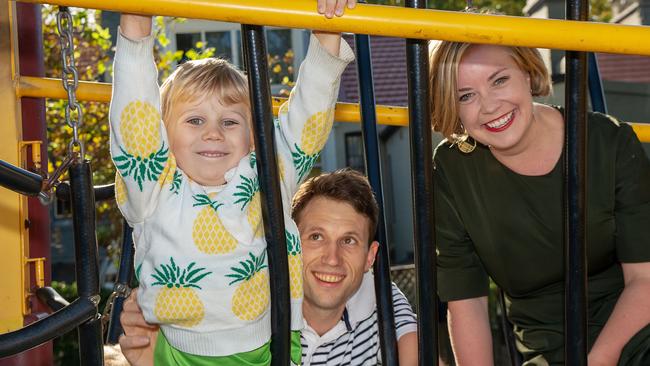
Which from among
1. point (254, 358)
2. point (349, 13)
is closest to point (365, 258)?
point (254, 358)

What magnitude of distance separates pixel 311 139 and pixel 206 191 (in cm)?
24

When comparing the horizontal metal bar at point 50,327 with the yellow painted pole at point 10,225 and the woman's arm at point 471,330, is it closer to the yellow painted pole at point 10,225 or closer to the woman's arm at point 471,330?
the yellow painted pole at point 10,225

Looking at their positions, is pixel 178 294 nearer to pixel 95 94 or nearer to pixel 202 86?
pixel 202 86

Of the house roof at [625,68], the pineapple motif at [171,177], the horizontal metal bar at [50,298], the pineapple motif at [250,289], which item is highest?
the house roof at [625,68]

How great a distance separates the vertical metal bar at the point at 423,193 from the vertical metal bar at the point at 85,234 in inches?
22.1

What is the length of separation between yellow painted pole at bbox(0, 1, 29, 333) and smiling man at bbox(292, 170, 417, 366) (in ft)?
2.36

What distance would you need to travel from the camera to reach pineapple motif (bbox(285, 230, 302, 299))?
1.99 m

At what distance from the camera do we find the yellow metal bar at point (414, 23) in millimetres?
1521

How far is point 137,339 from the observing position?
224 cm

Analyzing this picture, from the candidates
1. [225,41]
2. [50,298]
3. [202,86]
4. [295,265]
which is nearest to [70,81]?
[202,86]

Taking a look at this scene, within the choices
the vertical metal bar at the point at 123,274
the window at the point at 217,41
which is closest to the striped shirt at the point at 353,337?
the vertical metal bar at the point at 123,274

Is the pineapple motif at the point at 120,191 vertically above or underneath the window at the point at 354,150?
underneath

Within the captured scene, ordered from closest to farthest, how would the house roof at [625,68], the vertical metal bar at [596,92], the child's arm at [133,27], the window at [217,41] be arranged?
the child's arm at [133,27] < the vertical metal bar at [596,92] < the house roof at [625,68] < the window at [217,41]

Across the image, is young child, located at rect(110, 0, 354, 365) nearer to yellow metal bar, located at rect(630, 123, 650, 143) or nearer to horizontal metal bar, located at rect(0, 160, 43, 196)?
horizontal metal bar, located at rect(0, 160, 43, 196)
